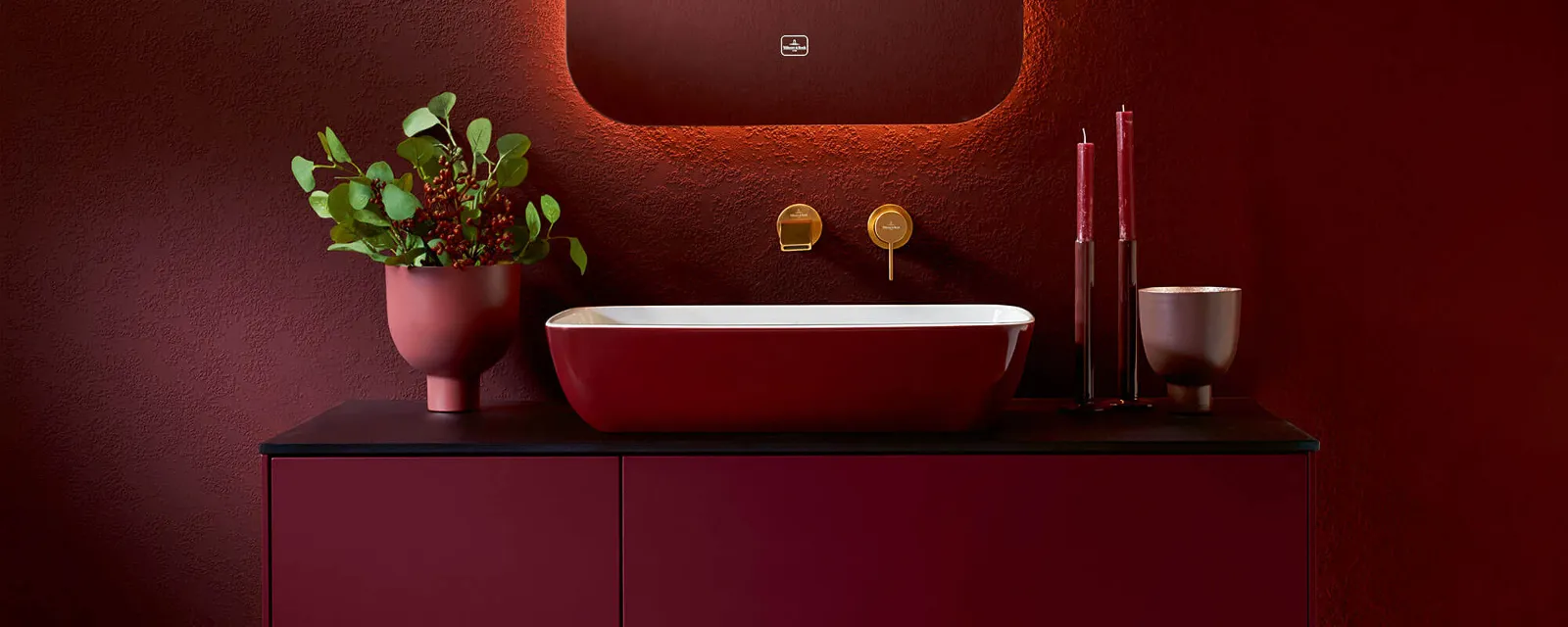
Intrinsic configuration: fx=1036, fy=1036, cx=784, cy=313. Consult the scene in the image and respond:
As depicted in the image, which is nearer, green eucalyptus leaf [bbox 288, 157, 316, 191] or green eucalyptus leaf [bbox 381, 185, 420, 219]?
green eucalyptus leaf [bbox 381, 185, 420, 219]

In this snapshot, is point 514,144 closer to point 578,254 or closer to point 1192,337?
point 578,254

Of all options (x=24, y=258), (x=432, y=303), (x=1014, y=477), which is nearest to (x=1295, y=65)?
(x=1014, y=477)

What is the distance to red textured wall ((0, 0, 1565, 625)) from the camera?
4.84 ft

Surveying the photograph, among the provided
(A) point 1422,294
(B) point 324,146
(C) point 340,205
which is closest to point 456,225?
(C) point 340,205

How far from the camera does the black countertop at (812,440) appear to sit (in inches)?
44.3

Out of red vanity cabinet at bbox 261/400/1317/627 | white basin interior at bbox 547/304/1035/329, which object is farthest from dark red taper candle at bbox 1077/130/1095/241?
red vanity cabinet at bbox 261/400/1317/627

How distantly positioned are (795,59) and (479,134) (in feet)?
1.48

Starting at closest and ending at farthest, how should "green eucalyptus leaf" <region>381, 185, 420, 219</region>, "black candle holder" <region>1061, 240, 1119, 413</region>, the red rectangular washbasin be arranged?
the red rectangular washbasin < "green eucalyptus leaf" <region>381, 185, 420, 219</region> < "black candle holder" <region>1061, 240, 1119, 413</region>

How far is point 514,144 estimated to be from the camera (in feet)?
4.58

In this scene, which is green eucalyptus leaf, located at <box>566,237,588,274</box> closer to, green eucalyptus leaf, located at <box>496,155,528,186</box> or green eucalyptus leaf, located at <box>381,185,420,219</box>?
green eucalyptus leaf, located at <box>496,155,528,186</box>

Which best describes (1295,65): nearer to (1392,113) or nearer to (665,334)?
(1392,113)

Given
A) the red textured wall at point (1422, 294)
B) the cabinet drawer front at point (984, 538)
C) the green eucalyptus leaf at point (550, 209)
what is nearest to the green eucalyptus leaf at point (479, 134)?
the green eucalyptus leaf at point (550, 209)

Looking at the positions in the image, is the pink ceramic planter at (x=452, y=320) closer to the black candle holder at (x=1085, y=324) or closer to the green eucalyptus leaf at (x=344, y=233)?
the green eucalyptus leaf at (x=344, y=233)

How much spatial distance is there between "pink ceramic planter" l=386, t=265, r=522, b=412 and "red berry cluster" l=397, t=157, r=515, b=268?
0.03 meters
